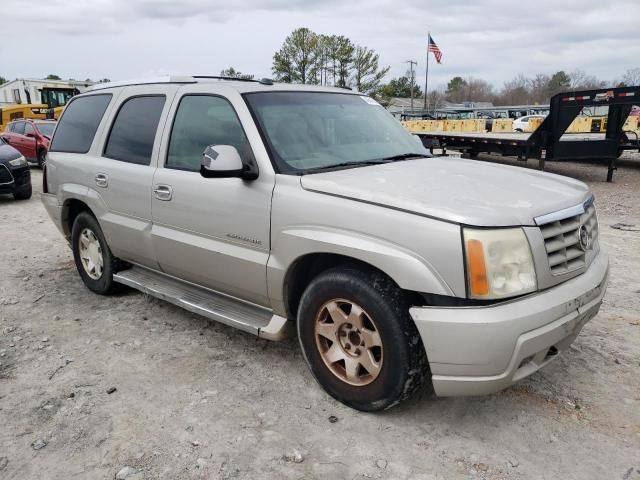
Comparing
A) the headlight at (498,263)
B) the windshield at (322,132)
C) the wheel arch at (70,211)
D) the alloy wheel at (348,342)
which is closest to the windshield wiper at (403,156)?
the windshield at (322,132)

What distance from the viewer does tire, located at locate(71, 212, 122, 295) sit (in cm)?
470

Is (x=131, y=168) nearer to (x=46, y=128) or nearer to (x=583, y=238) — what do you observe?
(x=583, y=238)

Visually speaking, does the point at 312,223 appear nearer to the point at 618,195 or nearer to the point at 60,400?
the point at 60,400

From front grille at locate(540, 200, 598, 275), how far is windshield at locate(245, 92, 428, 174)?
125 centimetres

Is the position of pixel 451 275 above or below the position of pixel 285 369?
above

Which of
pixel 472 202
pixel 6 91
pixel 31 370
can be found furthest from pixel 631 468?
pixel 6 91

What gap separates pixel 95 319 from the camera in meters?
4.45

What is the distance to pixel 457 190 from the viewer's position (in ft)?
9.33

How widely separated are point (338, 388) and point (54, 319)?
2707 millimetres

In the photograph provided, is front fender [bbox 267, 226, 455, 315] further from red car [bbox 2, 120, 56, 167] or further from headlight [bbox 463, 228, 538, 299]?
red car [bbox 2, 120, 56, 167]

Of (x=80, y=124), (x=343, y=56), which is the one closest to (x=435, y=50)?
(x=343, y=56)

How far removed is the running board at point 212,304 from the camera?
332 cm

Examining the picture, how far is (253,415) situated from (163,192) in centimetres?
171

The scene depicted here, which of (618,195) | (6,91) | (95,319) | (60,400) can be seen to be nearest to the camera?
(60,400)
